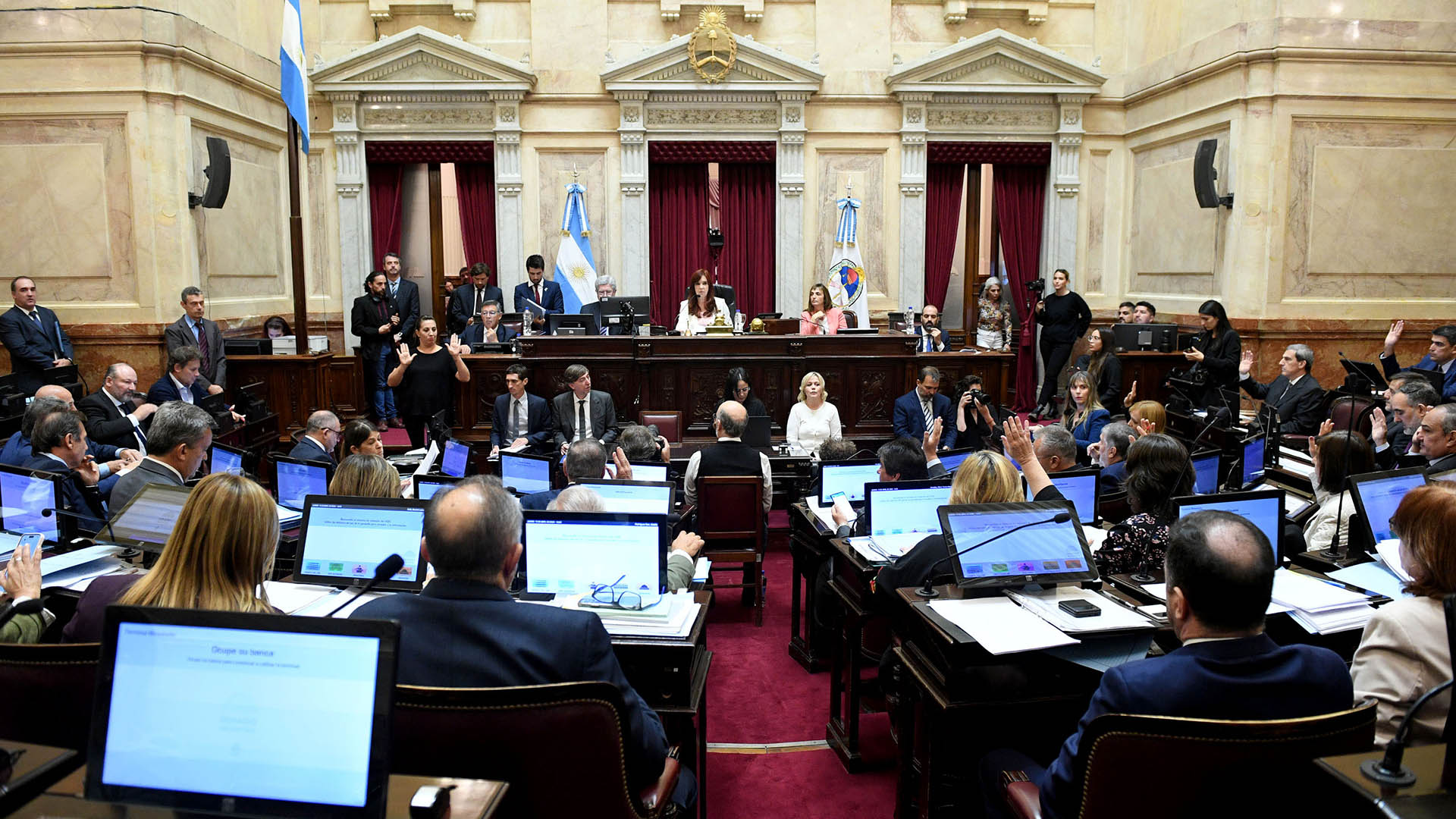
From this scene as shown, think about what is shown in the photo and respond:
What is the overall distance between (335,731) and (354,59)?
35.3ft

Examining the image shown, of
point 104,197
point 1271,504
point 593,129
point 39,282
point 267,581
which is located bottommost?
point 267,581

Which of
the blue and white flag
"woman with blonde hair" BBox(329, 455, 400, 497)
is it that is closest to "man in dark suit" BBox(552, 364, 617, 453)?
"woman with blonde hair" BBox(329, 455, 400, 497)

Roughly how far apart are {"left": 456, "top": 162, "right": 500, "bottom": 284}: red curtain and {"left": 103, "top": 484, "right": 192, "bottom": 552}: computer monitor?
813 centimetres

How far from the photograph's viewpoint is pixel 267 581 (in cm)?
326

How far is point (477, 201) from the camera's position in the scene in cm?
1145

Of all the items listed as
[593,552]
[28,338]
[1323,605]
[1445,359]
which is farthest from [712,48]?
[1323,605]

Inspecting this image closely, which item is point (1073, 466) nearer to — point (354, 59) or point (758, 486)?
point (758, 486)

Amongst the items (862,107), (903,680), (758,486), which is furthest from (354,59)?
(903,680)

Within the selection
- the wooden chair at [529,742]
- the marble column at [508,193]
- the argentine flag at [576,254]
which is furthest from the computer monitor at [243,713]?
the marble column at [508,193]

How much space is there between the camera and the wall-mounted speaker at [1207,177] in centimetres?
958

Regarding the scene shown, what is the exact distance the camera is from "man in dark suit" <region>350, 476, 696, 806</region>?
204 centimetres

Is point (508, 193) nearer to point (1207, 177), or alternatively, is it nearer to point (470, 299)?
point (470, 299)

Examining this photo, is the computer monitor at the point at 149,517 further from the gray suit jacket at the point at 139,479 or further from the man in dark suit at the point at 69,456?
the man in dark suit at the point at 69,456

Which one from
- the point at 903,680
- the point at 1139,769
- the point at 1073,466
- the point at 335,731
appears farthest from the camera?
the point at 1073,466
